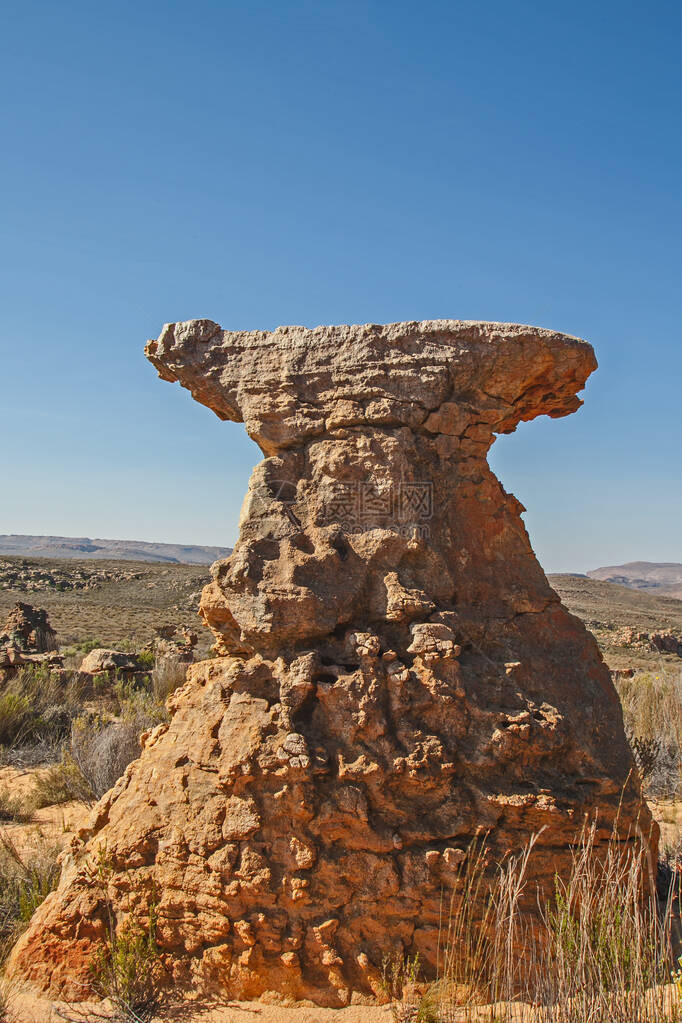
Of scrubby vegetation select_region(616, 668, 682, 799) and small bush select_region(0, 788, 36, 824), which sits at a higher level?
scrubby vegetation select_region(616, 668, 682, 799)

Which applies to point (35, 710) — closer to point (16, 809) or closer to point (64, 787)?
point (64, 787)

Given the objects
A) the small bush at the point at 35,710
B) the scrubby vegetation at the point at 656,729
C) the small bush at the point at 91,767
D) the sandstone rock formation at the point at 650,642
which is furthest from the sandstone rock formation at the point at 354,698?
the sandstone rock formation at the point at 650,642

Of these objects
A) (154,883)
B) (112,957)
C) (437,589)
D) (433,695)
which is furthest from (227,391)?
(112,957)

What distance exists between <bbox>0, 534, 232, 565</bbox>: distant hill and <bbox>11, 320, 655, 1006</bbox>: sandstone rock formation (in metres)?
118

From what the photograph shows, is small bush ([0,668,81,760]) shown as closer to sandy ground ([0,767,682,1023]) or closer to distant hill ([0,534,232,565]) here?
sandy ground ([0,767,682,1023])

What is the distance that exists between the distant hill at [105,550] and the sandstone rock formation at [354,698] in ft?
386

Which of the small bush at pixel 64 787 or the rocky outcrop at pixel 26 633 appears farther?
the rocky outcrop at pixel 26 633

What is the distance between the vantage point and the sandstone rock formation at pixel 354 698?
10.2ft

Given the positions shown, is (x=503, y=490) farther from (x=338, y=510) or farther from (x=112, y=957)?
(x=112, y=957)

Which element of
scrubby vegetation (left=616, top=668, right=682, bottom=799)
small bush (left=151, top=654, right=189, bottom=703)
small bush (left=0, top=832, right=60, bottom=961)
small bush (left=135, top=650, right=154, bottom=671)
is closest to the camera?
small bush (left=0, top=832, right=60, bottom=961)

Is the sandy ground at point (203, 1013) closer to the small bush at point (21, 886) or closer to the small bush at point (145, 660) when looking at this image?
the small bush at point (21, 886)

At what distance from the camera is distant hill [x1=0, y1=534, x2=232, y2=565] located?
126688 millimetres

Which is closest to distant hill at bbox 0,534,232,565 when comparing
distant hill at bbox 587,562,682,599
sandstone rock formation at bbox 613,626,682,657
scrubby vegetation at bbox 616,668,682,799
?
distant hill at bbox 587,562,682,599

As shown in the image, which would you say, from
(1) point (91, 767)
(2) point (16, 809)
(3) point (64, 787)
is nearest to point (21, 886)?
(2) point (16, 809)
